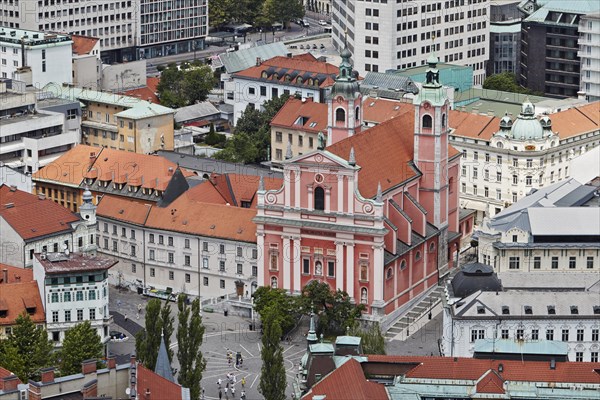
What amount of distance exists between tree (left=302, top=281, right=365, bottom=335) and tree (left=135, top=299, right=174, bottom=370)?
19393mm

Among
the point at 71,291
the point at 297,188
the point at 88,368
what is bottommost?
the point at 71,291

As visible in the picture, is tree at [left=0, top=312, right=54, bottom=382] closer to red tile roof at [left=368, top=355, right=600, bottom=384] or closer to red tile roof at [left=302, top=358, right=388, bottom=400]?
red tile roof at [left=302, top=358, right=388, bottom=400]

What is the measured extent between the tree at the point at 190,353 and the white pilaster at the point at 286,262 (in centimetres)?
2102

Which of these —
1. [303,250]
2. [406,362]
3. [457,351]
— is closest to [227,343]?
[303,250]

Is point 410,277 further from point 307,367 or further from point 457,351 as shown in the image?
point 307,367

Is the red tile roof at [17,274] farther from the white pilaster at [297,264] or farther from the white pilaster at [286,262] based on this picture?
the white pilaster at [297,264]

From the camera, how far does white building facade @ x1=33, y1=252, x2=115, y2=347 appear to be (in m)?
180

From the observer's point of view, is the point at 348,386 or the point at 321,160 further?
the point at 321,160

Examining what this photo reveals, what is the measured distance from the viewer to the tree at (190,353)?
167625 mm

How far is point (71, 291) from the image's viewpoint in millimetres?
181125

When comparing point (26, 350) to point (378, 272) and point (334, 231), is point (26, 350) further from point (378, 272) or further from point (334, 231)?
point (378, 272)

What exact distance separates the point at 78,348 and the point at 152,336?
6.19 m

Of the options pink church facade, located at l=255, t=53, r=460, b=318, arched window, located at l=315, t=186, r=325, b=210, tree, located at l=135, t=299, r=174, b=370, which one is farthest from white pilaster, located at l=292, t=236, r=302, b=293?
tree, located at l=135, t=299, r=174, b=370

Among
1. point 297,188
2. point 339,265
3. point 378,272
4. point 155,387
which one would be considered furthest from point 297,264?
point 155,387
